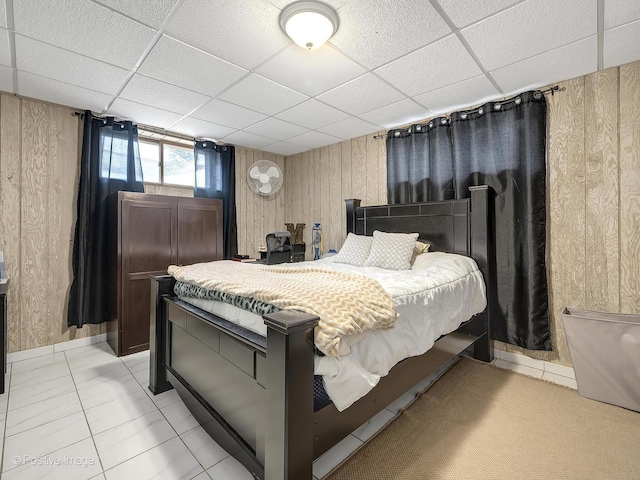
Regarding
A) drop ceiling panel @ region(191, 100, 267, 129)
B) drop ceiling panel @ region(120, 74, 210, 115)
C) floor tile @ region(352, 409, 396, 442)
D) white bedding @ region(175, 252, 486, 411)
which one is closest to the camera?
white bedding @ region(175, 252, 486, 411)

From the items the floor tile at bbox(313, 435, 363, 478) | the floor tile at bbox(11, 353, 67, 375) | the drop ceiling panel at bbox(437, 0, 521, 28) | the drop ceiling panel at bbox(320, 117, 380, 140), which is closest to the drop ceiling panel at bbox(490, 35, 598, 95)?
the drop ceiling panel at bbox(437, 0, 521, 28)

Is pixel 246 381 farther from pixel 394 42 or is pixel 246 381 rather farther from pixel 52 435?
pixel 394 42

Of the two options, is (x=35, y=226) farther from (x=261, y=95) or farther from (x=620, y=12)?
(x=620, y=12)

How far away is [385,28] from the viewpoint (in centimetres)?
183

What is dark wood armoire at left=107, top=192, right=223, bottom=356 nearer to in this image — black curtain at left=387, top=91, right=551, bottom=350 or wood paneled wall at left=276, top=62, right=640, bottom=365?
black curtain at left=387, top=91, right=551, bottom=350

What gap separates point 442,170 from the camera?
3096 millimetres

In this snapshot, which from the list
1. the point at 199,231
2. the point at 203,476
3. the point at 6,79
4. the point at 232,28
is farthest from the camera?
the point at 199,231

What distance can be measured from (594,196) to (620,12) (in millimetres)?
1221

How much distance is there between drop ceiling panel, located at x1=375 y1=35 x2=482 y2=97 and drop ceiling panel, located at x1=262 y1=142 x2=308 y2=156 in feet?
6.77

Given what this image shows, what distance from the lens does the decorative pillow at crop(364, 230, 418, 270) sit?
269 cm

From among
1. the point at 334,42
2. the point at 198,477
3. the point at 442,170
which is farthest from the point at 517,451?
the point at 334,42

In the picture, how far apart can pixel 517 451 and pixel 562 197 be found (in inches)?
76.4

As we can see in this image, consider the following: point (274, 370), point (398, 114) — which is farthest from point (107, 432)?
point (398, 114)

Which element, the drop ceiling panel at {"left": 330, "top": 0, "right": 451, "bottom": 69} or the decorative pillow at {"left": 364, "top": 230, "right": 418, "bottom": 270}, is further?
the decorative pillow at {"left": 364, "top": 230, "right": 418, "bottom": 270}
